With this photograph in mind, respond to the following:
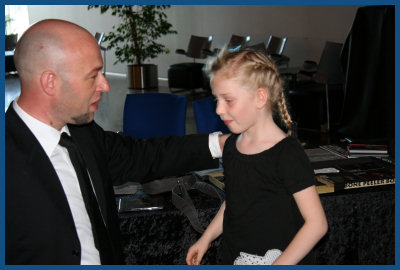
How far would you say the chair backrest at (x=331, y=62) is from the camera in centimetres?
595

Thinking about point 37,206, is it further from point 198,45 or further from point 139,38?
point 198,45

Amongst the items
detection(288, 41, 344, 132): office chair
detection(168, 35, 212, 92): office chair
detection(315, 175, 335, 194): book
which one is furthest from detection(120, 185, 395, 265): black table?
detection(168, 35, 212, 92): office chair

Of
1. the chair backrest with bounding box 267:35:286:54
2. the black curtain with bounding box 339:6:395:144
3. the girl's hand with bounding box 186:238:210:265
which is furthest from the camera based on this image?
the chair backrest with bounding box 267:35:286:54

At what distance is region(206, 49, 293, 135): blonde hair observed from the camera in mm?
1451

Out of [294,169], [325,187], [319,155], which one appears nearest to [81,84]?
[294,169]

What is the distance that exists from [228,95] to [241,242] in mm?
463

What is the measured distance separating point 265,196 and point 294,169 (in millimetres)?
140

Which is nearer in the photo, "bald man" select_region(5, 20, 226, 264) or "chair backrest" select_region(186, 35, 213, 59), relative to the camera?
"bald man" select_region(5, 20, 226, 264)

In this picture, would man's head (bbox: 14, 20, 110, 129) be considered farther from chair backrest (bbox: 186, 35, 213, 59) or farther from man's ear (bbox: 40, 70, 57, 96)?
chair backrest (bbox: 186, 35, 213, 59)

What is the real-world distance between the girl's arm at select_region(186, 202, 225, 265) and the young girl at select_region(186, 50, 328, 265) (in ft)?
0.28

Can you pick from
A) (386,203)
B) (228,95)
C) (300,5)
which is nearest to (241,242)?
(228,95)

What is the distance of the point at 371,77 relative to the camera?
170 inches

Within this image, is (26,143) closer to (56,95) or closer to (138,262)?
(56,95)

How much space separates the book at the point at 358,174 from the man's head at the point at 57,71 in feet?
3.62
